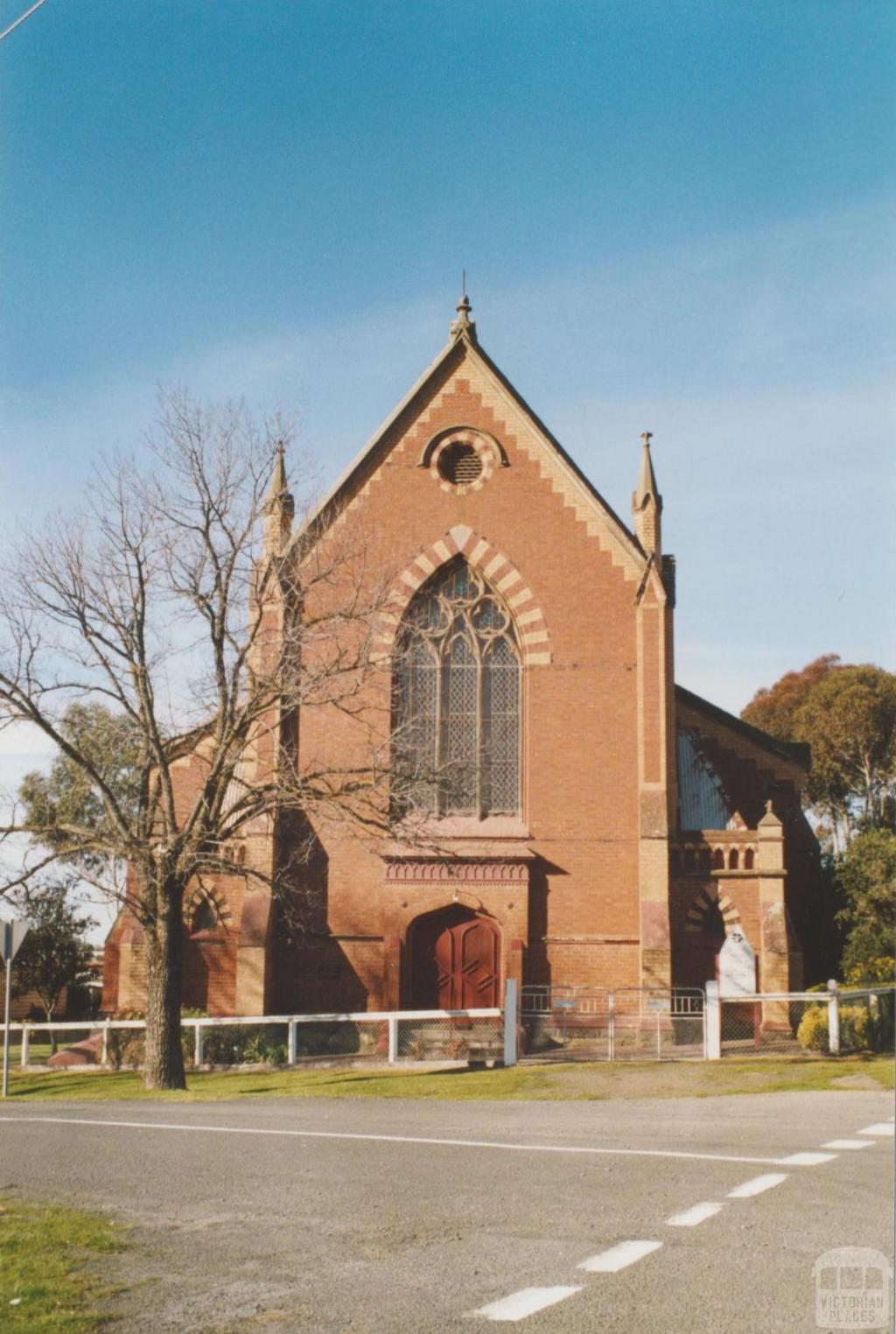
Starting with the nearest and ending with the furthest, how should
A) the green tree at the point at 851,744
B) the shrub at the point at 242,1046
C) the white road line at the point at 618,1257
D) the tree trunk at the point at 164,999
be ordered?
the white road line at the point at 618,1257
the tree trunk at the point at 164,999
the shrub at the point at 242,1046
the green tree at the point at 851,744

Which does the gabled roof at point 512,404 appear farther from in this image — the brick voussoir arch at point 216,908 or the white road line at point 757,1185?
the white road line at point 757,1185

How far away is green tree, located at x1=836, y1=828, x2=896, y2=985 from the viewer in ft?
95.1

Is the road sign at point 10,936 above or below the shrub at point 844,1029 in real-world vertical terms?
above

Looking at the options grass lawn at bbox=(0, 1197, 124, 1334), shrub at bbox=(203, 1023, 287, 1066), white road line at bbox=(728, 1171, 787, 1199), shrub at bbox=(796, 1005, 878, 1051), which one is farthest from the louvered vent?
grass lawn at bbox=(0, 1197, 124, 1334)

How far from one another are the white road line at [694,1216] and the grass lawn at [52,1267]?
324 cm

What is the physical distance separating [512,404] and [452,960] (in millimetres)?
11583

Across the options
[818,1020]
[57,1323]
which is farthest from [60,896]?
[57,1323]

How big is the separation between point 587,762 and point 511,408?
7.68 m

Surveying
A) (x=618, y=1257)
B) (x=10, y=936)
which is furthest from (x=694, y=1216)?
(x=10, y=936)

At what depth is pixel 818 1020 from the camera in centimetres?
2084

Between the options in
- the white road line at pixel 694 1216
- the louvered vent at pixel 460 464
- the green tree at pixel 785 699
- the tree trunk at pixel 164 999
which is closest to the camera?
the white road line at pixel 694 1216

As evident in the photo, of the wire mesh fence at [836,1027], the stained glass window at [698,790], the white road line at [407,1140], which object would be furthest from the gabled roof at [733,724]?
the white road line at [407,1140]

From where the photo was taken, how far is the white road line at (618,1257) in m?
7.09

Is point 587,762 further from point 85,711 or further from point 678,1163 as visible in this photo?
point 678,1163
